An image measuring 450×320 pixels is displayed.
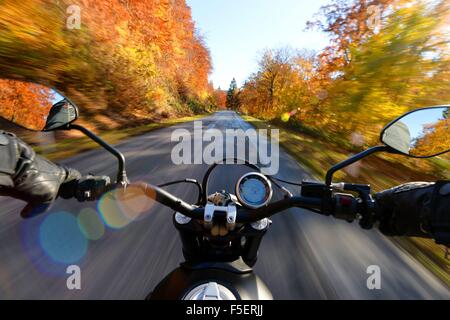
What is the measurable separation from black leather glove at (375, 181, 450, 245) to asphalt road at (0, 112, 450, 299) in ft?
3.62

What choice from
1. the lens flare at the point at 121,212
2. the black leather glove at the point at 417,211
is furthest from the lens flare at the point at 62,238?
the black leather glove at the point at 417,211

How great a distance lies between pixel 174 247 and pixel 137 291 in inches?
24.9

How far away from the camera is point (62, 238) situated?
256cm

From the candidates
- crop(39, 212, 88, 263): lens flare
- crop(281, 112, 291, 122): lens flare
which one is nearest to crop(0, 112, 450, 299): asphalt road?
crop(39, 212, 88, 263): lens flare

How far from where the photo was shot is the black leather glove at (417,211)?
1086mm

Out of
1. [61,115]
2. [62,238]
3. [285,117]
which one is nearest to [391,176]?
[62,238]

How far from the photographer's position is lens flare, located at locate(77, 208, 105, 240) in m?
2.69

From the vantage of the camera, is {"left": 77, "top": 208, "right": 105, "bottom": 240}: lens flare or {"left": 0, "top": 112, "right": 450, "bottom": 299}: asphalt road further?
{"left": 77, "top": 208, "right": 105, "bottom": 240}: lens flare

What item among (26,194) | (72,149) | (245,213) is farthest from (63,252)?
(72,149)

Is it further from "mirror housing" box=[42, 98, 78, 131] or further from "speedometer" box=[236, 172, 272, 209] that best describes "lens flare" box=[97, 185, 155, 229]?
"speedometer" box=[236, 172, 272, 209]

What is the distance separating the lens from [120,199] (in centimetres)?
122

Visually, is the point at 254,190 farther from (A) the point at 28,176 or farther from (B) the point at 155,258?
(B) the point at 155,258

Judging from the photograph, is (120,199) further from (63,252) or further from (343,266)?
(343,266)

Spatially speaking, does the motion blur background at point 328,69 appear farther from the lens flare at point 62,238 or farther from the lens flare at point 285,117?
the lens flare at point 285,117
